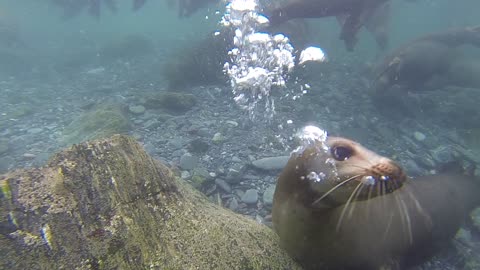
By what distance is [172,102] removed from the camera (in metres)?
6.98

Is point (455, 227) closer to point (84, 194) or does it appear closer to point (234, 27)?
point (84, 194)

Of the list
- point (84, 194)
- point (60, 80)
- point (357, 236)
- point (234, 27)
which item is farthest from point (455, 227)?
point (60, 80)

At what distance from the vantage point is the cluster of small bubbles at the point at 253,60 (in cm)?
750

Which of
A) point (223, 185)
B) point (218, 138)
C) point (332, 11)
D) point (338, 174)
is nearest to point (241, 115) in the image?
point (218, 138)

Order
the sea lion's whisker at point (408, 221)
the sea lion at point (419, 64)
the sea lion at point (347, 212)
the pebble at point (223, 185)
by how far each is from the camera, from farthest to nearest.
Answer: the sea lion at point (419, 64) < the pebble at point (223, 185) < the sea lion's whisker at point (408, 221) < the sea lion at point (347, 212)

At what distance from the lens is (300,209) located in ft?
6.04

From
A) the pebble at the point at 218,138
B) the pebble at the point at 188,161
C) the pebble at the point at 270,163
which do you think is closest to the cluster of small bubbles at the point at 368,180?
the pebble at the point at 270,163

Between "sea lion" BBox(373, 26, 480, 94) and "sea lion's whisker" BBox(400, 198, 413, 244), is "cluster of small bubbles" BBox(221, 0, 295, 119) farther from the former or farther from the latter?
"sea lion's whisker" BBox(400, 198, 413, 244)

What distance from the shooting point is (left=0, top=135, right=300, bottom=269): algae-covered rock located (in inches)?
56.6

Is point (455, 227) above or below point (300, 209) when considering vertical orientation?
below

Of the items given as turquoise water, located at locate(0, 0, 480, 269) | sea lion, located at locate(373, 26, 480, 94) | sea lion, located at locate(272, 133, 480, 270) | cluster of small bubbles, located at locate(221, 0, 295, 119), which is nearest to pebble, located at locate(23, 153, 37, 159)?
turquoise water, located at locate(0, 0, 480, 269)

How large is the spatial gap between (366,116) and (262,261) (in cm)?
649

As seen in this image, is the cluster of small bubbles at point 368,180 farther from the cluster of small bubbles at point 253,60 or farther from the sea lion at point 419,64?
the sea lion at point 419,64

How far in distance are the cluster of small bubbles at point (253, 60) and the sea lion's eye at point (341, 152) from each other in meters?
5.04
